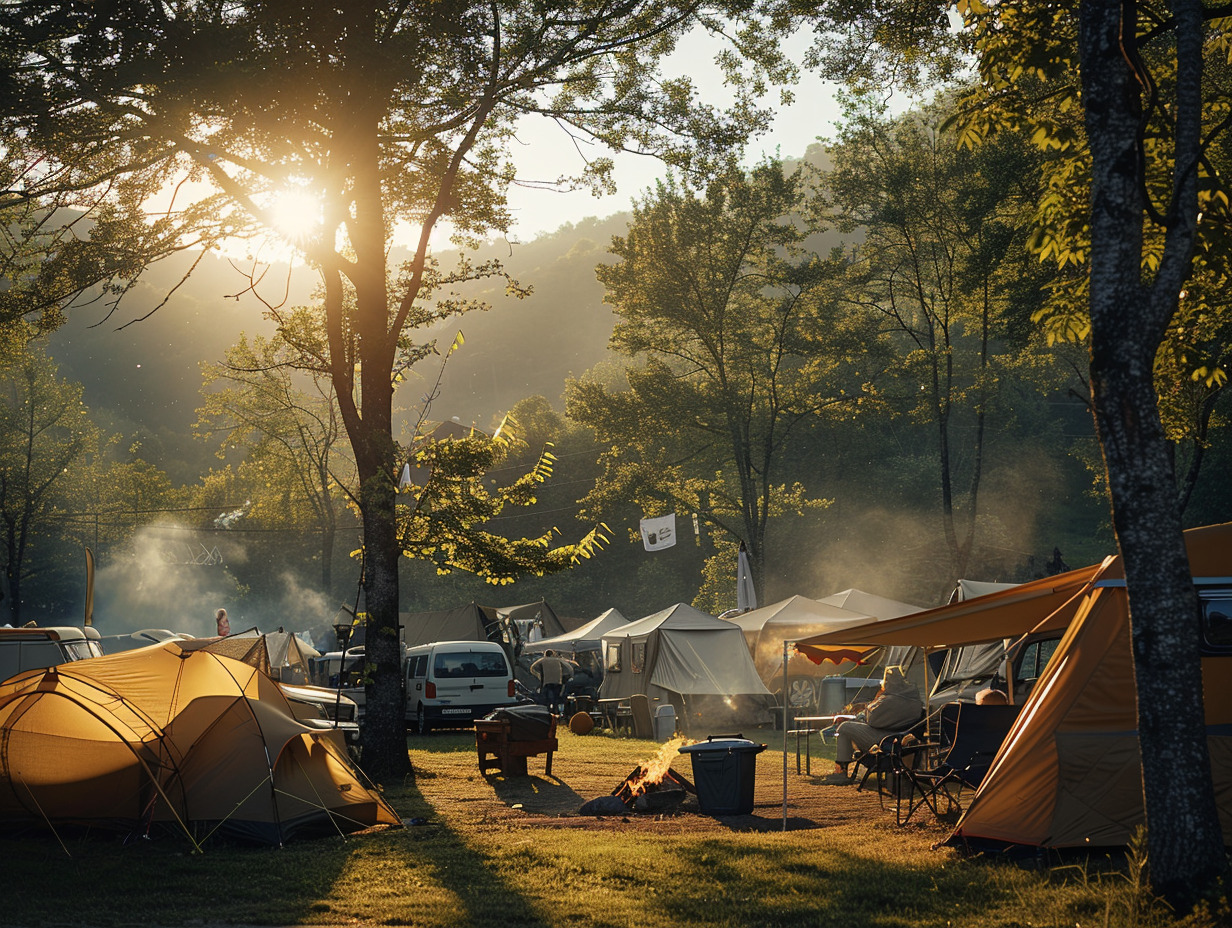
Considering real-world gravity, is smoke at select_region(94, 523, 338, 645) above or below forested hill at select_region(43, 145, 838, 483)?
below

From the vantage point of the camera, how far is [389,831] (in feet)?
33.1

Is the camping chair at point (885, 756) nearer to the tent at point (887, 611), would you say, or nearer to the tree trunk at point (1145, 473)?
the tree trunk at point (1145, 473)

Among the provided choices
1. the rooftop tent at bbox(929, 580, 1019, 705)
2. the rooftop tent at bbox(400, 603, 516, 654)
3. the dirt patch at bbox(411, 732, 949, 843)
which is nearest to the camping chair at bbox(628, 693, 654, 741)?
the dirt patch at bbox(411, 732, 949, 843)

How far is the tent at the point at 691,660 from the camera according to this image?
75.9 feet

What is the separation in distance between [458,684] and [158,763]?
13.1 m

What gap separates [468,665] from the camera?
22625mm

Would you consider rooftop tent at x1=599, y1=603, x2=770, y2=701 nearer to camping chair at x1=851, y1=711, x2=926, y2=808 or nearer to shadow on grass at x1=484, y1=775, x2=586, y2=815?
shadow on grass at x1=484, y1=775, x2=586, y2=815

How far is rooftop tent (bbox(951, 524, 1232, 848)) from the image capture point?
7.96m

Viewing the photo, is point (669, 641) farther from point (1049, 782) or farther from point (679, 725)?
point (1049, 782)

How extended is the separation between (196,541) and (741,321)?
4638 cm

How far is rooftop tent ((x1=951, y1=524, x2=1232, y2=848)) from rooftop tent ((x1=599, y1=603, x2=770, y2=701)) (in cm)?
1475

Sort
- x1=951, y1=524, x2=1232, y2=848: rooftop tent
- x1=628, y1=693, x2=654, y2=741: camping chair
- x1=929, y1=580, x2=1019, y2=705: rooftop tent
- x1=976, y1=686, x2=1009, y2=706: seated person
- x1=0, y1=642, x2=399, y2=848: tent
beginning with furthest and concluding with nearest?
x1=628, y1=693, x2=654, y2=741: camping chair, x1=929, y1=580, x2=1019, y2=705: rooftop tent, x1=976, y1=686, x2=1009, y2=706: seated person, x1=0, y1=642, x2=399, y2=848: tent, x1=951, y1=524, x2=1232, y2=848: rooftop tent

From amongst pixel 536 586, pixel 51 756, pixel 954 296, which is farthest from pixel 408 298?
pixel 536 586

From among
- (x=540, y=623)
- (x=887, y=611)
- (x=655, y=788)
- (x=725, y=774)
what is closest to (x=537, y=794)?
(x=655, y=788)
